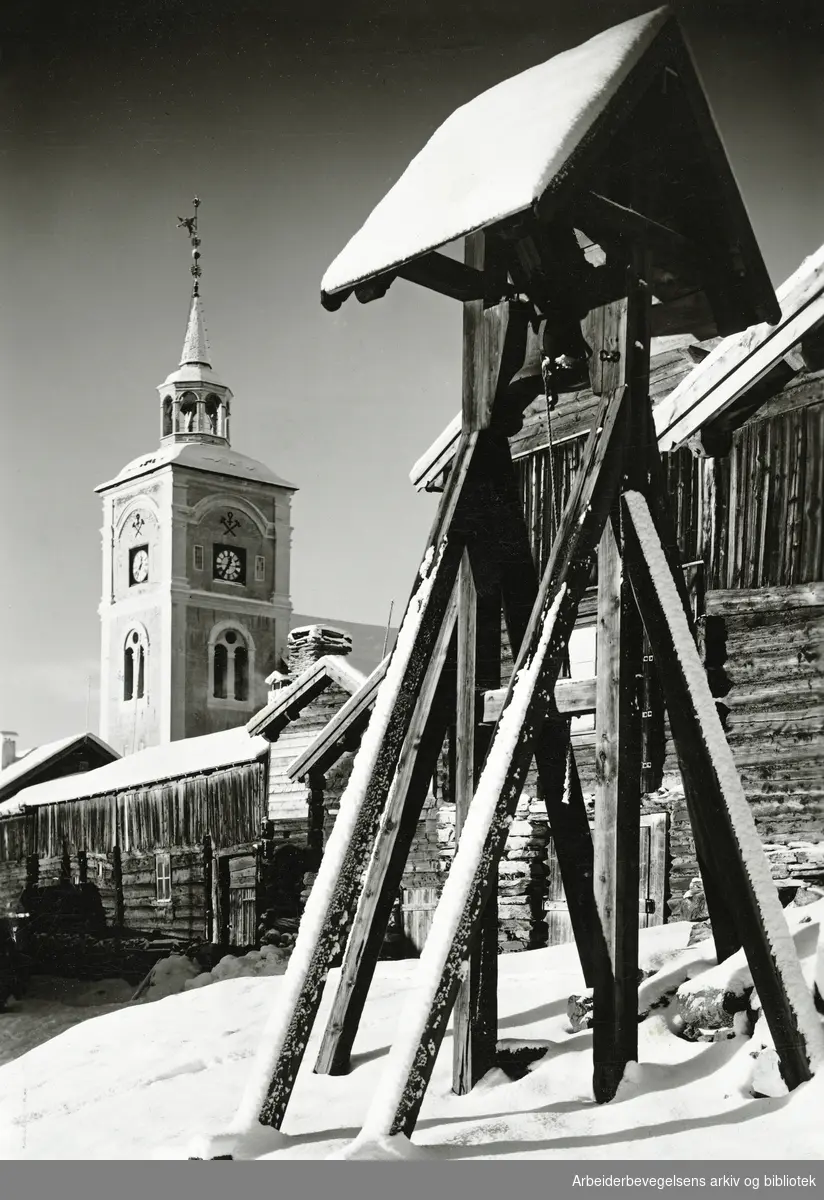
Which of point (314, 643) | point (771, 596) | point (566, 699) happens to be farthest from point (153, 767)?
point (566, 699)

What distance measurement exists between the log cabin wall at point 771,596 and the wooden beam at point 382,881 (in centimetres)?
433

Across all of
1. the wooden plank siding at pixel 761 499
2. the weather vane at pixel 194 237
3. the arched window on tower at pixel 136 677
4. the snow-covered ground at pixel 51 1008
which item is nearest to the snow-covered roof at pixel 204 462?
the weather vane at pixel 194 237

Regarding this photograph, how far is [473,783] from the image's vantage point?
15.0 feet

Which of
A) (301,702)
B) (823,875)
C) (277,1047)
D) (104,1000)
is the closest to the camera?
(277,1047)

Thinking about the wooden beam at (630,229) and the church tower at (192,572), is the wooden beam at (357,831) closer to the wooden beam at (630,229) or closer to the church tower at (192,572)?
the wooden beam at (630,229)

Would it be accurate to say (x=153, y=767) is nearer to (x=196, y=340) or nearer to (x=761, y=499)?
(x=761, y=499)

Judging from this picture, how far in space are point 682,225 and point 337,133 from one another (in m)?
1.80

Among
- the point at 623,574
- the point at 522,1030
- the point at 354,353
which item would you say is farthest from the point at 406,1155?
the point at 354,353

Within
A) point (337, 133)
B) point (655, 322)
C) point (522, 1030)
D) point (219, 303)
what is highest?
point (337, 133)

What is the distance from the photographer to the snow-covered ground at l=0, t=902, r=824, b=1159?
12.9 ft

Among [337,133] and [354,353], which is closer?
[337,133]

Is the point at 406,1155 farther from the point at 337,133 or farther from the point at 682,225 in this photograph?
the point at 337,133

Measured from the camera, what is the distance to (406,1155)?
145 inches

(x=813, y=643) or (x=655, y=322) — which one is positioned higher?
(x=655, y=322)
